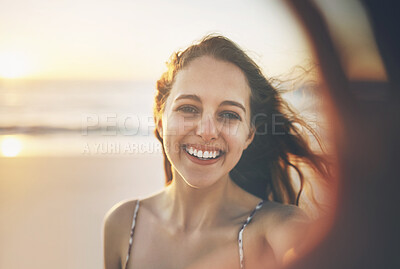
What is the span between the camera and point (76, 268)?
2635 millimetres

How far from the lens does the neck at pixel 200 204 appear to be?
69.9 inches

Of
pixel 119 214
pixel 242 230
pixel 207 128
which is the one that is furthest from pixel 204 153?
pixel 119 214

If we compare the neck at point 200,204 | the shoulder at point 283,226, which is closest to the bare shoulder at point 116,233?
the neck at point 200,204

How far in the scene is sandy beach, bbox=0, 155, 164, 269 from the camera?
2689 millimetres

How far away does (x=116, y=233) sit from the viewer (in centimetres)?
188

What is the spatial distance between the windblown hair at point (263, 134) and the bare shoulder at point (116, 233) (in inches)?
10.5

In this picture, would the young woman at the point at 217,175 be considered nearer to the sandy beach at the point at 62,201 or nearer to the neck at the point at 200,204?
the neck at the point at 200,204

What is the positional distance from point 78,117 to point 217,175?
431 cm

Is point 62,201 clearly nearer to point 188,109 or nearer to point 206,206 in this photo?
point 206,206

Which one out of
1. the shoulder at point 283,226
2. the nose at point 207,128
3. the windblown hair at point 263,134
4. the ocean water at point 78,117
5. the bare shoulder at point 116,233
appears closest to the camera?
the shoulder at point 283,226

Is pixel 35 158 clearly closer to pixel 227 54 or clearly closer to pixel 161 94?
pixel 161 94

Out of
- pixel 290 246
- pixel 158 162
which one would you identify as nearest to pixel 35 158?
pixel 158 162

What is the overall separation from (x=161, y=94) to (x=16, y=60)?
133 inches

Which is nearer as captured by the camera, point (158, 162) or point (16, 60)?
point (158, 162)
